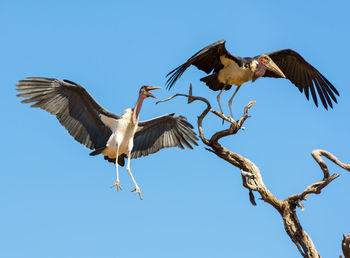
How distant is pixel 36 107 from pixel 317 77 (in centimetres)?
591

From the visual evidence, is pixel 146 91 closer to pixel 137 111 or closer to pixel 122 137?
pixel 137 111

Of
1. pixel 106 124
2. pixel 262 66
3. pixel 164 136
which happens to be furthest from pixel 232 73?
pixel 106 124

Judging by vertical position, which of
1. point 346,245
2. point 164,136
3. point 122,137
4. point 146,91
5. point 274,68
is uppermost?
point 146,91

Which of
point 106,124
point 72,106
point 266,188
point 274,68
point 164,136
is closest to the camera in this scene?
point 266,188

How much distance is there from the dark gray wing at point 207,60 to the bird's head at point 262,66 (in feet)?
1.65

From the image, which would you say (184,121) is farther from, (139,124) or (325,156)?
(325,156)

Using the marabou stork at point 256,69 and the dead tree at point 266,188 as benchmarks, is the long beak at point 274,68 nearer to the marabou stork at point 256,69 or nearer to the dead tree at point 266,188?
the marabou stork at point 256,69

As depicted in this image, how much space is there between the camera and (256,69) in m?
13.2

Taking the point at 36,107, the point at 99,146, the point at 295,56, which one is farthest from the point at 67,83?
the point at 295,56

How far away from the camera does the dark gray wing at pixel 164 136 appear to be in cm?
1357

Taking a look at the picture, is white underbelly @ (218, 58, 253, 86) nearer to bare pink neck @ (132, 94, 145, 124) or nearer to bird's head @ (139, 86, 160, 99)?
bird's head @ (139, 86, 160, 99)

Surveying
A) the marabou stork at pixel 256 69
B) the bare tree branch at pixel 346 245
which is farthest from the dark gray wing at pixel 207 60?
the bare tree branch at pixel 346 245

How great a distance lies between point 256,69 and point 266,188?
111 inches

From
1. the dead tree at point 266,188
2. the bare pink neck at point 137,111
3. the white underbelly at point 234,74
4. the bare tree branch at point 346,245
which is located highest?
the white underbelly at point 234,74
